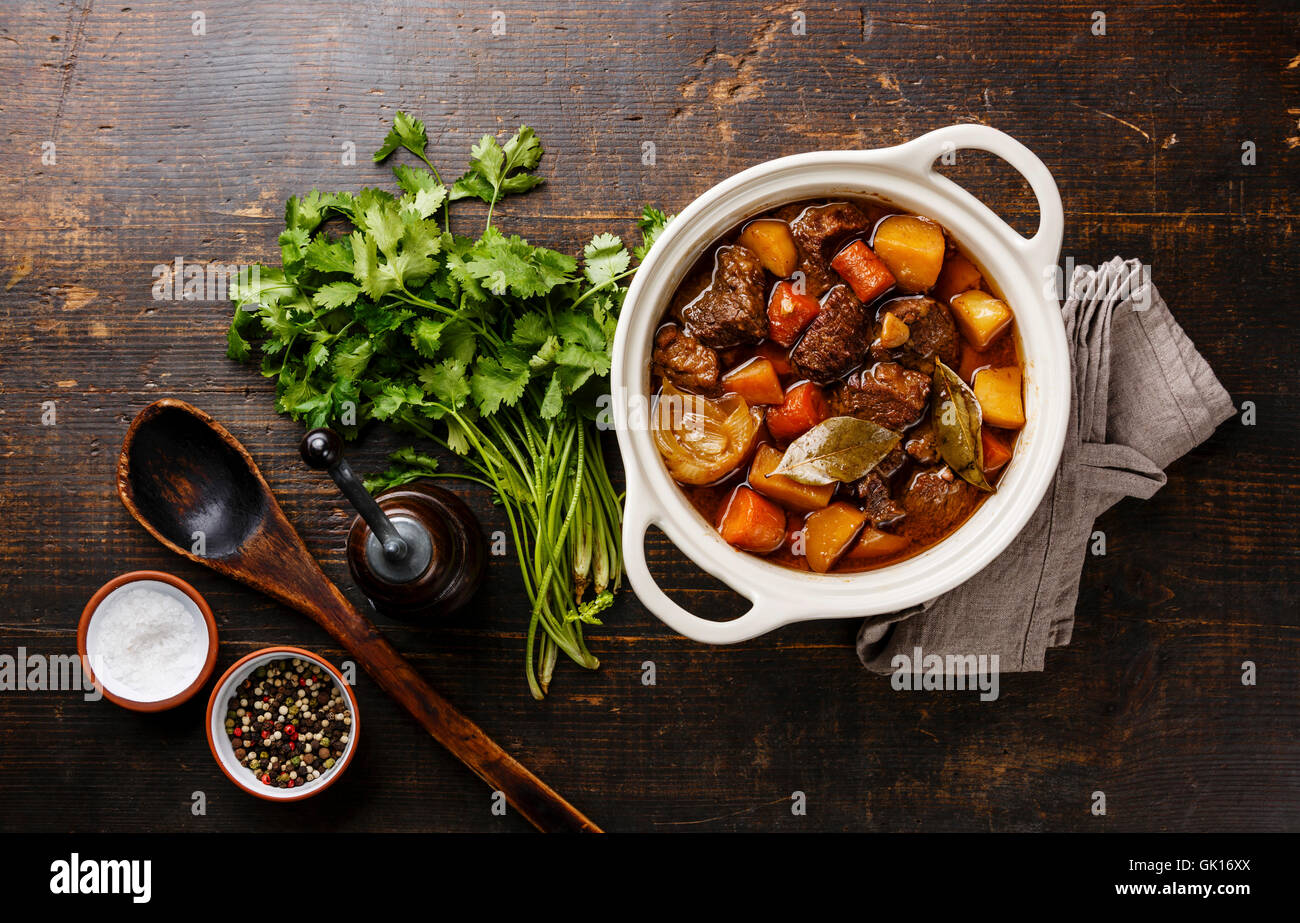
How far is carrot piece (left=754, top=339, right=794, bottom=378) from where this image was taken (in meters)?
1.95

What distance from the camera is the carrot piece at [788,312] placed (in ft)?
6.27

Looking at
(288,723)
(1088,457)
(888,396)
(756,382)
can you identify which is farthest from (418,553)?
(1088,457)

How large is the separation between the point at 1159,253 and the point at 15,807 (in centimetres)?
351

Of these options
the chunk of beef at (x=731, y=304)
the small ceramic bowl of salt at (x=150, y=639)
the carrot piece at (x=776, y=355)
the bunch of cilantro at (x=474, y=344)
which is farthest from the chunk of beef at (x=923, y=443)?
the small ceramic bowl of salt at (x=150, y=639)

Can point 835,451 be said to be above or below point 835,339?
below

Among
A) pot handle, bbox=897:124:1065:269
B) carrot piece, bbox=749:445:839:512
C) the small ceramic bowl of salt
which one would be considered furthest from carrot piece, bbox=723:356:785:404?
the small ceramic bowl of salt

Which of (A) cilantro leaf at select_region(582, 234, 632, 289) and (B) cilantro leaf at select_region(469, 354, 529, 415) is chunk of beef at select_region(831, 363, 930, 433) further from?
(B) cilantro leaf at select_region(469, 354, 529, 415)

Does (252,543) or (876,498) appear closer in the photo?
(876,498)

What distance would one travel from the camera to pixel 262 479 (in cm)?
225

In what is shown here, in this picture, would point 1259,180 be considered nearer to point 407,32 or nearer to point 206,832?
point 407,32

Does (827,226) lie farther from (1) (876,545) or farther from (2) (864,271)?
(1) (876,545)

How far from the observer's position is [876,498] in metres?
1.92

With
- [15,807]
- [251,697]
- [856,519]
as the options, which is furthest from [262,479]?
[856,519]

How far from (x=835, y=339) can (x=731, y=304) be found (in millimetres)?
242
